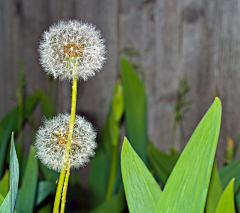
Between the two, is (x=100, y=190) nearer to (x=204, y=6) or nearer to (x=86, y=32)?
(x=86, y=32)

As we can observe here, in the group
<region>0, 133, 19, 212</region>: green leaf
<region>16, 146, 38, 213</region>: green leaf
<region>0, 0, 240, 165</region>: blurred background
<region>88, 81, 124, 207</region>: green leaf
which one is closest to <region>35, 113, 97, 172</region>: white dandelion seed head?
<region>0, 133, 19, 212</region>: green leaf

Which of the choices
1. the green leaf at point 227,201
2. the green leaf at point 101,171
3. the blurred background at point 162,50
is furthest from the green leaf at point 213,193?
the blurred background at point 162,50

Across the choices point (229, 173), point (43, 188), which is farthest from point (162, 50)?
point (43, 188)

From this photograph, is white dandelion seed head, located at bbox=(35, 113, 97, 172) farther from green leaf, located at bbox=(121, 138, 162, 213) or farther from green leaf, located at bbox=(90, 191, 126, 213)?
green leaf, located at bbox=(90, 191, 126, 213)

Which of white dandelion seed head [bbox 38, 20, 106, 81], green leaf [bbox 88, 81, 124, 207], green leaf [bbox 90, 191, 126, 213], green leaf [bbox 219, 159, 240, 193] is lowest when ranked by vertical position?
green leaf [bbox 88, 81, 124, 207]

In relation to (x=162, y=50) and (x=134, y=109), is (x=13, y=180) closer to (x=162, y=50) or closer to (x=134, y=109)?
(x=134, y=109)

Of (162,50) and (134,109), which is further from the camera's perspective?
(162,50)
